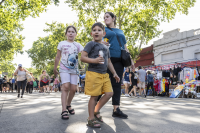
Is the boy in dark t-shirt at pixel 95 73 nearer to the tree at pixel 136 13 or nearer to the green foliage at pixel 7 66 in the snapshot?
the tree at pixel 136 13

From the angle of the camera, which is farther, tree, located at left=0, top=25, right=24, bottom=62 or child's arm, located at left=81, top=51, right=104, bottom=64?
tree, located at left=0, top=25, right=24, bottom=62

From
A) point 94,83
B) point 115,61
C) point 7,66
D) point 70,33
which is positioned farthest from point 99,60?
point 7,66

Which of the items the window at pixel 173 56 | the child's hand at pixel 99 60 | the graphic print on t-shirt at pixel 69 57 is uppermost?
the window at pixel 173 56

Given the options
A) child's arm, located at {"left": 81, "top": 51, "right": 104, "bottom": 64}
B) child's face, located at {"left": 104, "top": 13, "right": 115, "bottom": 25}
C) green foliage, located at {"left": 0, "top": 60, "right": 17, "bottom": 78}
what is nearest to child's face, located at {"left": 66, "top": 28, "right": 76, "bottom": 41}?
child's face, located at {"left": 104, "top": 13, "right": 115, "bottom": 25}

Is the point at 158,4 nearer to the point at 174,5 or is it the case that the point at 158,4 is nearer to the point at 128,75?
the point at 174,5

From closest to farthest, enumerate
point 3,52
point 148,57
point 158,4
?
point 158,4, point 148,57, point 3,52

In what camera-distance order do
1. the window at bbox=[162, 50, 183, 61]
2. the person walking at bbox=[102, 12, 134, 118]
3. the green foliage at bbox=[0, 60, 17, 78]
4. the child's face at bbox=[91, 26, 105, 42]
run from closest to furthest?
the child's face at bbox=[91, 26, 105, 42] → the person walking at bbox=[102, 12, 134, 118] → the window at bbox=[162, 50, 183, 61] → the green foliage at bbox=[0, 60, 17, 78]

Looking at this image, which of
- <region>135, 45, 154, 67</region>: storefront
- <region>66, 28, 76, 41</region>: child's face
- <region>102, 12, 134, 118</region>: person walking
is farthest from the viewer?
<region>135, 45, 154, 67</region>: storefront

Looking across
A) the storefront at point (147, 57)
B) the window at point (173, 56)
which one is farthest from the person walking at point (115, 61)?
the storefront at point (147, 57)

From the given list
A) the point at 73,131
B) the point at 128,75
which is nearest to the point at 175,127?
the point at 73,131

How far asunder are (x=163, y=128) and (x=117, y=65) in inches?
54.9

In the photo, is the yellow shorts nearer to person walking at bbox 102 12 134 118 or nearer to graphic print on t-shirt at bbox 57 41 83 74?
person walking at bbox 102 12 134 118

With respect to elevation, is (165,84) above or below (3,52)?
below

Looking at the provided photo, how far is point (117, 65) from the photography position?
3.82 m
